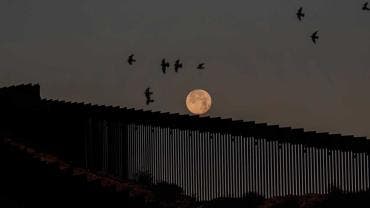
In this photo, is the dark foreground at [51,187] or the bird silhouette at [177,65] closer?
the dark foreground at [51,187]

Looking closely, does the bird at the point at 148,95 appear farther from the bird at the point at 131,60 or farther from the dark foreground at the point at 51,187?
the dark foreground at the point at 51,187

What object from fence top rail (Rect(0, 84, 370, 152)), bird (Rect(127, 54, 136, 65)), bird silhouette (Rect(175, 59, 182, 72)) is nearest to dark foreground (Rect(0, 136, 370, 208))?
fence top rail (Rect(0, 84, 370, 152))

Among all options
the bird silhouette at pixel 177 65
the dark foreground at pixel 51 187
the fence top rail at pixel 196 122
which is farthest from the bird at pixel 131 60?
the dark foreground at pixel 51 187

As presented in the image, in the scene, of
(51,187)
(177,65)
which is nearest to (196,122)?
(51,187)

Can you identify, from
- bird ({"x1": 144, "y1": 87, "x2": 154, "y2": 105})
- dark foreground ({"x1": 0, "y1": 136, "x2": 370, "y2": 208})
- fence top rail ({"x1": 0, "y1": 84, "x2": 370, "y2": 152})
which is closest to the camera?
dark foreground ({"x1": 0, "y1": 136, "x2": 370, "y2": 208})

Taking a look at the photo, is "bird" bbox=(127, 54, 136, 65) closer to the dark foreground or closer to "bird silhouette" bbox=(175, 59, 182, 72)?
"bird silhouette" bbox=(175, 59, 182, 72)

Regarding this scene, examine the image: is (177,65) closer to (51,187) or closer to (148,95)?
(148,95)

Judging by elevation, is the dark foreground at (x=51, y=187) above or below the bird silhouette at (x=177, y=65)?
below

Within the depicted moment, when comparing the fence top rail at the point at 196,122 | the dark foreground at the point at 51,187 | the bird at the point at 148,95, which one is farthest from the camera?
the bird at the point at 148,95

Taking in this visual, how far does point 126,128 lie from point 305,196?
24.1 ft

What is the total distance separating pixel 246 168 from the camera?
58.6 feet

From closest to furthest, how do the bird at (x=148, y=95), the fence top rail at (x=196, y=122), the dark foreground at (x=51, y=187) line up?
1. the dark foreground at (x=51, y=187)
2. the fence top rail at (x=196, y=122)
3. the bird at (x=148, y=95)

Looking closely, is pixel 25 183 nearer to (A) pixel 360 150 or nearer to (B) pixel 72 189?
(B) pixel 72 189

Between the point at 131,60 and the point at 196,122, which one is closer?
the point at 196,122
